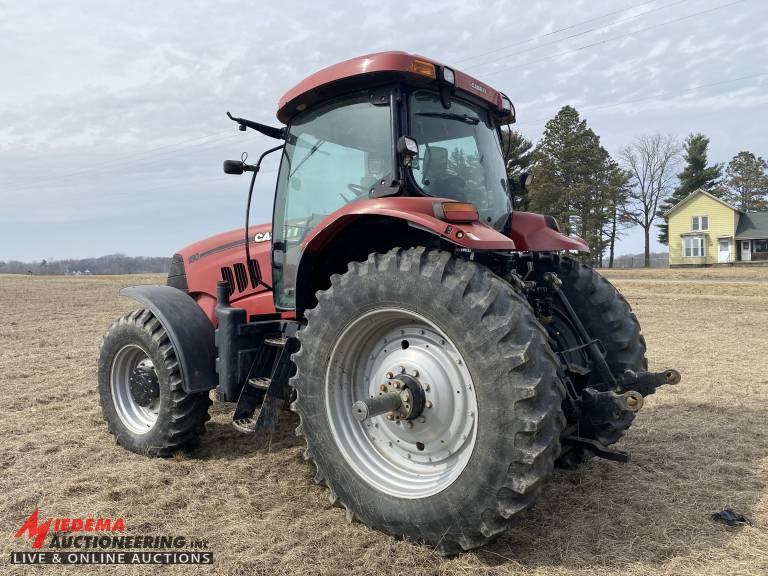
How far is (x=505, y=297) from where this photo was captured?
265 cm

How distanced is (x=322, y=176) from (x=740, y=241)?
4815cm

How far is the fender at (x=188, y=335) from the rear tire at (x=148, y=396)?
136mm

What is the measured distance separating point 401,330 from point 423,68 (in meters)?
1.53

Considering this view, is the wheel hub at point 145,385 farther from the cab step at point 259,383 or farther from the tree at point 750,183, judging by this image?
the tree at point 750,183

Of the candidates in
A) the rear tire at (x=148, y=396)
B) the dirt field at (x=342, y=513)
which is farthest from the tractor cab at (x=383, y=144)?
the dirt field at (x=342, y=513)

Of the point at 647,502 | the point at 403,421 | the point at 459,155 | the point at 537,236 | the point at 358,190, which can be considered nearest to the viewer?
the point at 403,421

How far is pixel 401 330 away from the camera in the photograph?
320 centimetres

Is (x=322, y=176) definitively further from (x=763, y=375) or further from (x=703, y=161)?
(x=703, y=161)

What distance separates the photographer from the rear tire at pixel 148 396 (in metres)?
4.15

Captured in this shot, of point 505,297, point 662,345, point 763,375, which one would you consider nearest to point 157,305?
point 505,297

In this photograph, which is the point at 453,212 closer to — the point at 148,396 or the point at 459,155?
the point at 459,155

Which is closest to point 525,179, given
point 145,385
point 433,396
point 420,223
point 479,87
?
point 479,87

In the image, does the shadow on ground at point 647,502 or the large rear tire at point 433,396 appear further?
the shadow on ground at point 647,502

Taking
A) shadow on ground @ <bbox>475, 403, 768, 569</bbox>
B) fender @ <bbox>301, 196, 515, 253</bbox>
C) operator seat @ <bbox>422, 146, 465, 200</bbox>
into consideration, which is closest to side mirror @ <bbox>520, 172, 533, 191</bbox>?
operator seat @ <bbox>422, 146, 465, 200</bbox>
